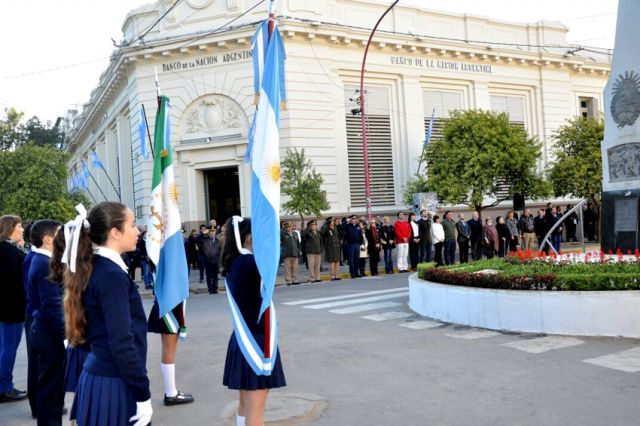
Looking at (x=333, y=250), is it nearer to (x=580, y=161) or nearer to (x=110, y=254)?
(x=580, y=161)

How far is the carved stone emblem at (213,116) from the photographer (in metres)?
26.9

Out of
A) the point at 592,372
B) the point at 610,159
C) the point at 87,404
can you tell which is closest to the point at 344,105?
the point at 610,159

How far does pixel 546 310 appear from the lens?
8.64 meters

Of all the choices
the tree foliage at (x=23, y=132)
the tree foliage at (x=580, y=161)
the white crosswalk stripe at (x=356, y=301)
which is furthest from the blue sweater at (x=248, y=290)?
the tree foliage at (x=23, y=132)

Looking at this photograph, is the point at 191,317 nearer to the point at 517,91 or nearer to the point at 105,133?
the point at 517,91

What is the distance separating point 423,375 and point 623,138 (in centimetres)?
774

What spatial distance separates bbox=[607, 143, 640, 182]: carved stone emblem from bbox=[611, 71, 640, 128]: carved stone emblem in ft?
1.48

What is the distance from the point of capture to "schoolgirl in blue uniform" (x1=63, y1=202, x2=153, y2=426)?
10.9ft

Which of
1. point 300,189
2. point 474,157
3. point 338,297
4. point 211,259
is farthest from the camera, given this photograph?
point 474,157

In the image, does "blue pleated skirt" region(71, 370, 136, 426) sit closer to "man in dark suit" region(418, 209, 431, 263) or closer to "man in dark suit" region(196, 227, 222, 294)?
"man in dark suit" region(196, 227, 222, 294)

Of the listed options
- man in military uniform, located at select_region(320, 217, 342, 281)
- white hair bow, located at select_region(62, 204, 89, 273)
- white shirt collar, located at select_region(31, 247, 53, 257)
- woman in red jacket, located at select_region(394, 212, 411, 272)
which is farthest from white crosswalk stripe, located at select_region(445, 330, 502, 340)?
woman in red jacket, located at select_region(394, 212, 411, 272)

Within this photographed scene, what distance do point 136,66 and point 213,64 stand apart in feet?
12.1

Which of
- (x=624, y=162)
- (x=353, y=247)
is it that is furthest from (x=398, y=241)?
(x=624, y=162)

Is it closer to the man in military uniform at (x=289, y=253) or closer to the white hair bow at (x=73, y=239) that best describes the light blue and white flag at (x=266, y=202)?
the white hair bow at (x=73, y=239)
